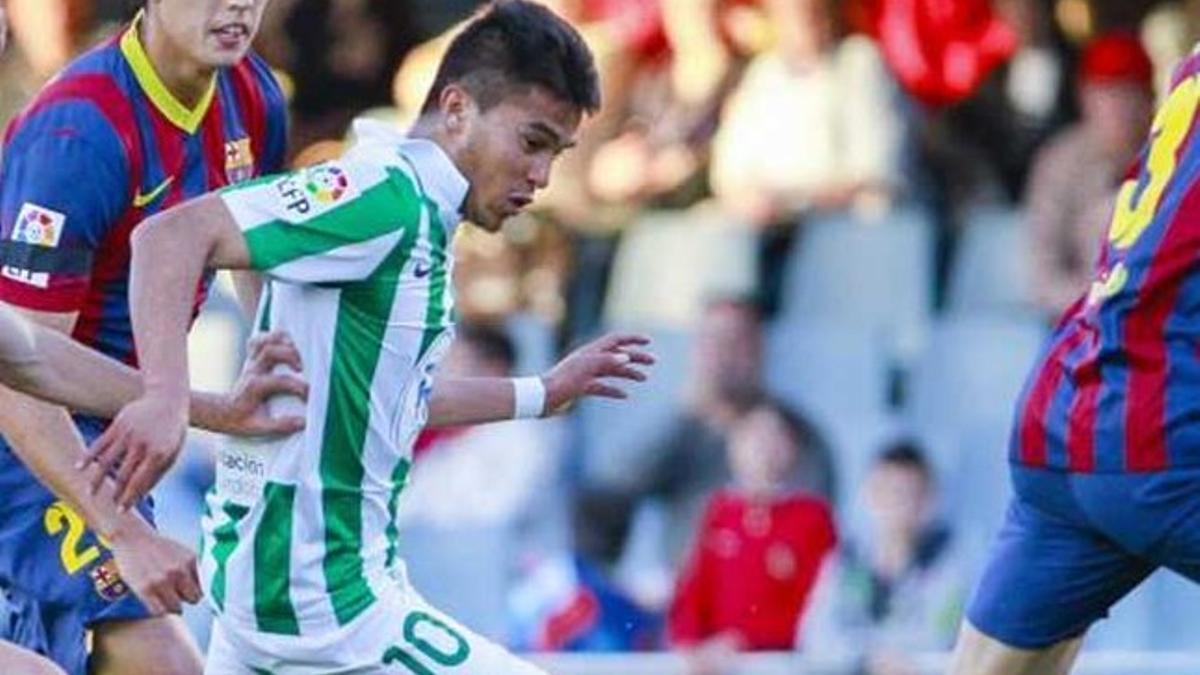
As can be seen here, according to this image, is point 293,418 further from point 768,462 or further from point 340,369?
point 768,462

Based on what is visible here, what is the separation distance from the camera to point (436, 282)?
6.42 m

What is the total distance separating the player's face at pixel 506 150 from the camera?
255 inches

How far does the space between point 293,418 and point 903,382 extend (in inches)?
222

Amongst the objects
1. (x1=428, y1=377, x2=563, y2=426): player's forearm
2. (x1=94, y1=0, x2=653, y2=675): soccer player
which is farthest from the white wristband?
(x1=94, y1=0, x2=653, y2=675): soccer player

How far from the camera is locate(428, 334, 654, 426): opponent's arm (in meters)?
6.93

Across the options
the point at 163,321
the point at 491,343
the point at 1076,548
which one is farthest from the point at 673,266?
the point at 163,321

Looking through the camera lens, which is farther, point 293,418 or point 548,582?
point 548,582

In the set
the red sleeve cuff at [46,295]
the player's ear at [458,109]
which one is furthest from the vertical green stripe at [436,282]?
the red sleeve cuff at [46,295]

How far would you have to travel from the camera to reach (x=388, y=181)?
632 centimetres

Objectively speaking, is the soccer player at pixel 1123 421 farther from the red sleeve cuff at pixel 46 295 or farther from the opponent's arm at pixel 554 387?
the red sleeve cuff at pixel 46 295

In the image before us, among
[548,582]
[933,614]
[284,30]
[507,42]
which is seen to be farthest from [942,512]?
[507,42]

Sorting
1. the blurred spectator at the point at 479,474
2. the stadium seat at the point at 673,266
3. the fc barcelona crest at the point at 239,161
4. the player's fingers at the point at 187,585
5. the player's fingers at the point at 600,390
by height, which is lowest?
the blurred spectator at the point at 479,474

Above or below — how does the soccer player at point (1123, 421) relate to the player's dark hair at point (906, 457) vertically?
above

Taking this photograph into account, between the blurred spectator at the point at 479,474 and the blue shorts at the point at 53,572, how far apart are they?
14.8ft
